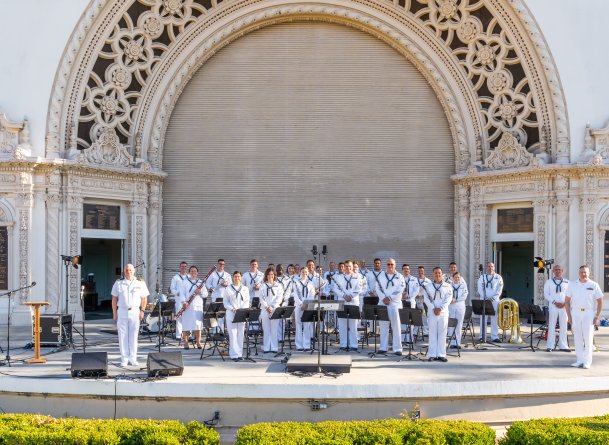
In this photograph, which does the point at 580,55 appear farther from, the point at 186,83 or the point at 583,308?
the point at 186,83

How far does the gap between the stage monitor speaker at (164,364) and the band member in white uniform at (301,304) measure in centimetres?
449

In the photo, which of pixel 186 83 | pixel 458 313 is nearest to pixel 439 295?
pixel 458 313

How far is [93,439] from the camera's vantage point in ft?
32.7

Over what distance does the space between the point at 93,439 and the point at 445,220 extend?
16763 millimetres

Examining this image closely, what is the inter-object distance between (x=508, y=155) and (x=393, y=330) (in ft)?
30.8

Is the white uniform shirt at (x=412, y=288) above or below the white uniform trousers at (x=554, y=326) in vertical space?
above

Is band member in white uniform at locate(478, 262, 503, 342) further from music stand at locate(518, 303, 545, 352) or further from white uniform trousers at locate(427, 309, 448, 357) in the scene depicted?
white uniform trousers at locate(427, 309, 448, 357)

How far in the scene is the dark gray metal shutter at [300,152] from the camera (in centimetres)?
2441

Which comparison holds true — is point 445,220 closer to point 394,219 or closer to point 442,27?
point 394,219

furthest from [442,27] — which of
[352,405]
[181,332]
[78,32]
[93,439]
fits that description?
[93,439]

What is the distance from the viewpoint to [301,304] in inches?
654

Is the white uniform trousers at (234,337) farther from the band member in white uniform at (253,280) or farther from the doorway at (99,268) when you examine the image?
the doorway at (99,268)

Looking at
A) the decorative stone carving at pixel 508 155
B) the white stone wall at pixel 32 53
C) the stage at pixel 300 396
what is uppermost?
the white stone wall at pixel 32 53

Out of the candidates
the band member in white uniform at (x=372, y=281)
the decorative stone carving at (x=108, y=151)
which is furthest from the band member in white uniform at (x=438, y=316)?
the decorative stone carving at (x=108, y=151)
